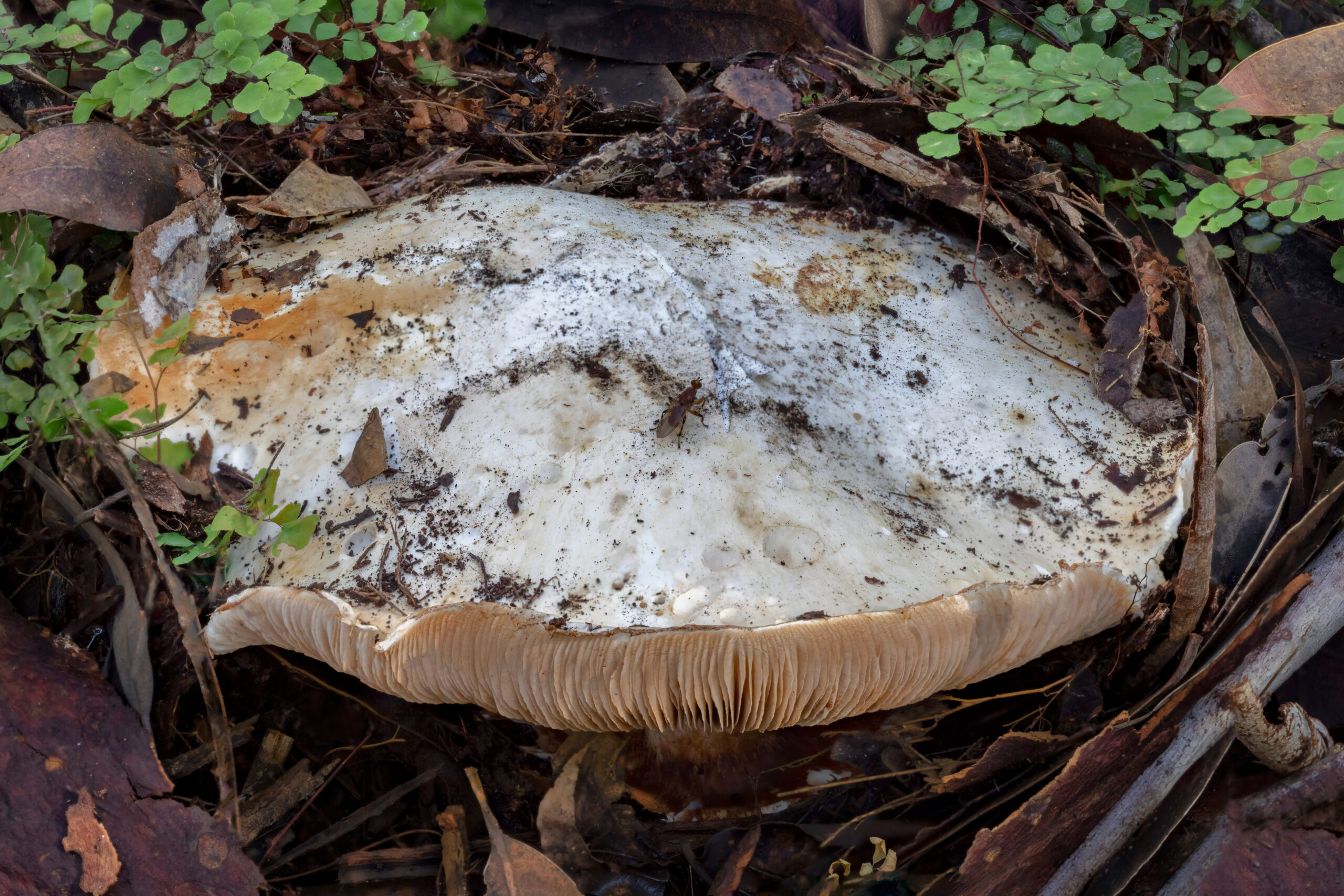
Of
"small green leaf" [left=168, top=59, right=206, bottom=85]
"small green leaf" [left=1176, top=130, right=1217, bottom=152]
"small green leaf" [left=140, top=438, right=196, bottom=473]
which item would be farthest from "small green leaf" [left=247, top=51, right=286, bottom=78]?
"small green leaf" [left=1176, top=130, right=1217, bottom=152]

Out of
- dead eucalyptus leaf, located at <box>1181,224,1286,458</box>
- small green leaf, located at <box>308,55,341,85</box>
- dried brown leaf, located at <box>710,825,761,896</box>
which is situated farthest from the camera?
small green leaf, located at <box>308,55,341,85</box>

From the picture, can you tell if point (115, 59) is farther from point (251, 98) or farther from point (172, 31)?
point (251, 98)

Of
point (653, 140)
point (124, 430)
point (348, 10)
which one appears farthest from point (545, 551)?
point (348, 10)

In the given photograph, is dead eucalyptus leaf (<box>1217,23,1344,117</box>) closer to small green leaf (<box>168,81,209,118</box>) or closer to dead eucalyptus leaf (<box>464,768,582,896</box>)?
dead eucalyptus leaf (<box>464,768,582,896</box>)

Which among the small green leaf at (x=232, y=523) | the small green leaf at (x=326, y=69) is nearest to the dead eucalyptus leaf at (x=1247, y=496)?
the small green leaf at (x=232, y=523)

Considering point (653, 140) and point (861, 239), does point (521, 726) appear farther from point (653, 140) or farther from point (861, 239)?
point (653, 140)

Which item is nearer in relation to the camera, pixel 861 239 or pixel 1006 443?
pixel 1006 443
